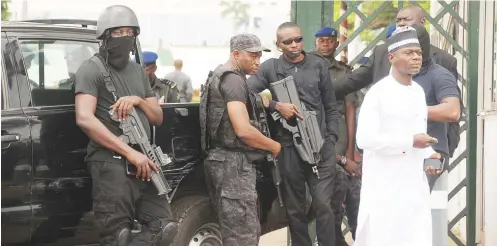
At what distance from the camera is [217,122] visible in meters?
6.34

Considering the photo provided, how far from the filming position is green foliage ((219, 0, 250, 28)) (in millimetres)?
30958

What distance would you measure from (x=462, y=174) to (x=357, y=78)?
381 centimetres

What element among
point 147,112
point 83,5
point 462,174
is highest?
point 83,5

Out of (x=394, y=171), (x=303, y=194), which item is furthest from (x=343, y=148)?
(x=394, y=171)

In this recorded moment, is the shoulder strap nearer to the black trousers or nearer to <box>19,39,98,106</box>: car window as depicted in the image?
<box>19,39,98,106</box>: car window

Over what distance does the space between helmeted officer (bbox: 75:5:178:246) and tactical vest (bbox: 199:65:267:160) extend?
48 cm

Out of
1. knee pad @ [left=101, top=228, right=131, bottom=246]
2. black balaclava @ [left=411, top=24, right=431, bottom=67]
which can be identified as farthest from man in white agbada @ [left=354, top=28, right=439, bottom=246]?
knee pad @ [left=101, top=228, right=131, bottom=246]

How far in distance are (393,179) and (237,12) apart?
3114 centimetres

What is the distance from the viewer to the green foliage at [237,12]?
31.0 m

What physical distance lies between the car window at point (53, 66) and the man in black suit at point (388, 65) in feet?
7.26

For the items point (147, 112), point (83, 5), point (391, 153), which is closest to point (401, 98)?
point (391, 153)

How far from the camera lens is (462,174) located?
10695mm

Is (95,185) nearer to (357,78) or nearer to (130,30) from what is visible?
(130,30)

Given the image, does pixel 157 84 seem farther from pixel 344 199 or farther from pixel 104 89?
pixel 104 89
